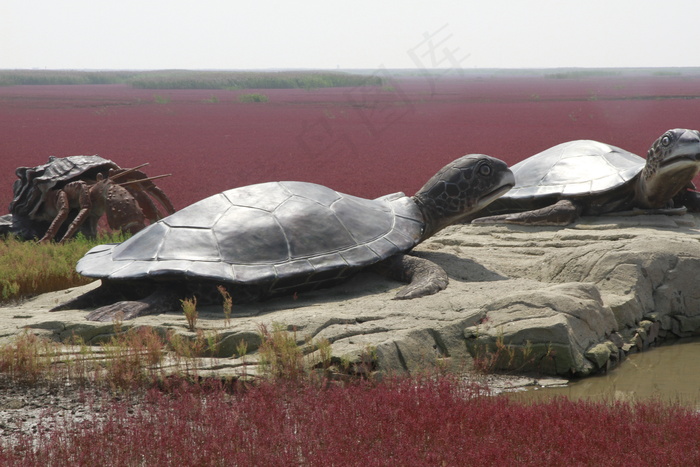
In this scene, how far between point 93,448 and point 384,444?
5.07 ft

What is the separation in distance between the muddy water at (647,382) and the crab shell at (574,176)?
345 cm

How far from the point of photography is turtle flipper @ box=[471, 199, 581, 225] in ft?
30.7

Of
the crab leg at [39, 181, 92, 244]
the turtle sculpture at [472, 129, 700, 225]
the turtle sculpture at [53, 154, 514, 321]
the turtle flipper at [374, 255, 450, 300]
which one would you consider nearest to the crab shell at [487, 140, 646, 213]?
the turtle sculpture at [472, 129, 700, 225]

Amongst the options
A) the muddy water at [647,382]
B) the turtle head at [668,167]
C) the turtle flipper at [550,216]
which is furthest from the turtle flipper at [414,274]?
the turtle head at [668,167]

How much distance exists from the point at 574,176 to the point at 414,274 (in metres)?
4.03

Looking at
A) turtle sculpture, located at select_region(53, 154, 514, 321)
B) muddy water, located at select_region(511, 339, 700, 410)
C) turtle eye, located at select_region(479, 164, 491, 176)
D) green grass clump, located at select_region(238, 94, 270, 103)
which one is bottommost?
green grass clump, located at select_region(238, 94, 270, 103)

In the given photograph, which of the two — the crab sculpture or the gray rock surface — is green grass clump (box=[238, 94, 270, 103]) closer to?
the crab sculpture

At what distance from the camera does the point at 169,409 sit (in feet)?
14.8

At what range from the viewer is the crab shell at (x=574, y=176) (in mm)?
9648

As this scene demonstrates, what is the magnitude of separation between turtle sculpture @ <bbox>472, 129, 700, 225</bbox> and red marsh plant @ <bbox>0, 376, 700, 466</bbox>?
189 inches

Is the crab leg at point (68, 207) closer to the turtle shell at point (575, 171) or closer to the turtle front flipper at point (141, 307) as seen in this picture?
the turtle front flipper at point (141, 307)

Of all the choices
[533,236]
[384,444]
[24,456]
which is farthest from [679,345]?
[24,456]

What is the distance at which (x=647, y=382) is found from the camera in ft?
18.7

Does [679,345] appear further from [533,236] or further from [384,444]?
[384,444]
